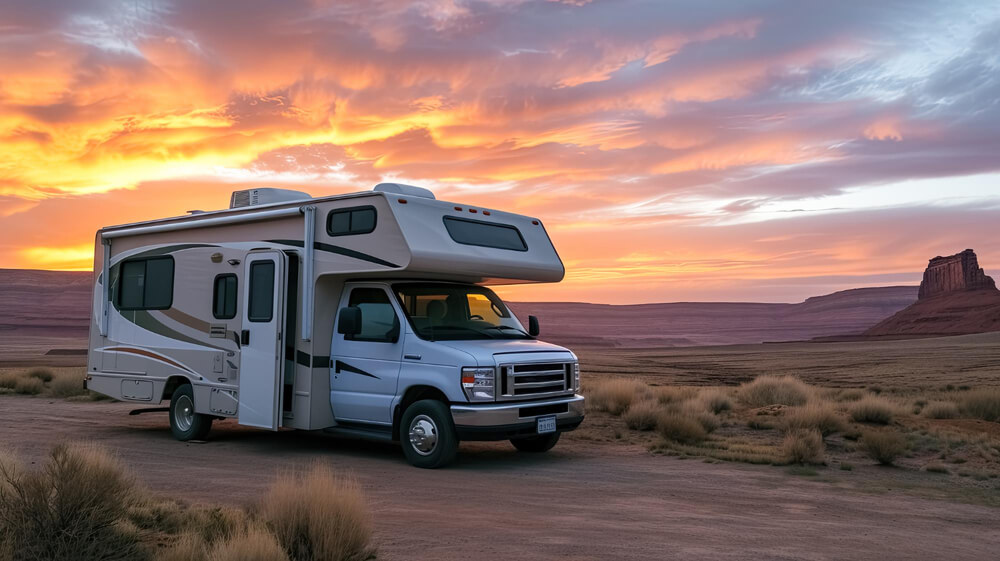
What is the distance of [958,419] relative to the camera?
1596cm

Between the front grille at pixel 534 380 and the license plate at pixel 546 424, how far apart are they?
31 cm

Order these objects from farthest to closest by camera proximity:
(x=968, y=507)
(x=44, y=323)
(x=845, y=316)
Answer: (x=845, y=316), (x=44, y=323), (x=968, y=507)

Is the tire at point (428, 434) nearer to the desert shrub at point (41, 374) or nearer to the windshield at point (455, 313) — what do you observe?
the windshield at point (455, 313)

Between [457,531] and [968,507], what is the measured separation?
5.83 metres

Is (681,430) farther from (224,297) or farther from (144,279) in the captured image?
(144,279)

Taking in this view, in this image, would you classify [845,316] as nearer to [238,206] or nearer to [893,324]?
→ [893,324]

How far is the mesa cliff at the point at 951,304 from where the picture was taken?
345 feet

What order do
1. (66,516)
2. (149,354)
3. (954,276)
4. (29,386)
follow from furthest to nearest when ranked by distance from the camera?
(954,276) < (29,386) < (149,354) < (66,516)

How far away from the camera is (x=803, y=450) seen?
11.6 metres

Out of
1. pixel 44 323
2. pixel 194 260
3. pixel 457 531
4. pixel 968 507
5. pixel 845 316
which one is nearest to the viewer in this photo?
pixel 457 531

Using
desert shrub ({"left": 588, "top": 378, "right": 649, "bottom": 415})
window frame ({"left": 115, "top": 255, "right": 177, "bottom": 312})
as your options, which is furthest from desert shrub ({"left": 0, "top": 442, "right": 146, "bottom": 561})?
desert shrub ({"left": 588, "top": 378, "right": 649, "bottom": 415})

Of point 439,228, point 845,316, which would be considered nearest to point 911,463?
point 439,228

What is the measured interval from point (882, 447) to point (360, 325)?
7515 millimetres

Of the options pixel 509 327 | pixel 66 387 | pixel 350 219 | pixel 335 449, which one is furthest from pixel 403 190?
pixel 66 387
